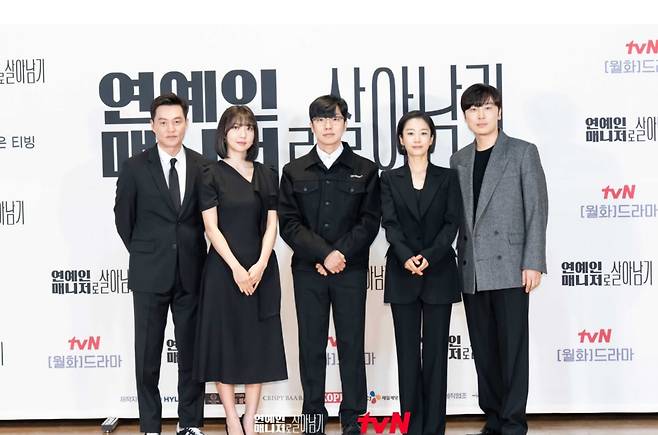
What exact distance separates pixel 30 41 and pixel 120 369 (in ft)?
6.23

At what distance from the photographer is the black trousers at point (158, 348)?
3488 mm

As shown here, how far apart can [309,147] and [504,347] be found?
152 centimetres

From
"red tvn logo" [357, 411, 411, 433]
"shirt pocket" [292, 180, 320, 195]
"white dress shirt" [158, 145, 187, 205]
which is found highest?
"white dress shirt" [158, 145, 187, 205]

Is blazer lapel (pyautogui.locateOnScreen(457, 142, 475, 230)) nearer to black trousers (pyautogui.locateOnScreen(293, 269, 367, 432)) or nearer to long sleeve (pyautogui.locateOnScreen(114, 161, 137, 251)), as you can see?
black trousers (pyautogui.locateOnScreen(293, 269, 367, 432))

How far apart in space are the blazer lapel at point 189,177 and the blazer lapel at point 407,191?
98 centimetres

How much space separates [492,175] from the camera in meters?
3.41

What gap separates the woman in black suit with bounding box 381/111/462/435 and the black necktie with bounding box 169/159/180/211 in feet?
3.20

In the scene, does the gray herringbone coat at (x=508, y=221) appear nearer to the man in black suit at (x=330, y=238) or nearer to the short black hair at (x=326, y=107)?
the man in black suit at (x=330, y=238)

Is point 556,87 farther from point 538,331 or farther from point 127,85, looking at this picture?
point 127,85

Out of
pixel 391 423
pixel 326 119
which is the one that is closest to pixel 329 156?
pixel 326 119

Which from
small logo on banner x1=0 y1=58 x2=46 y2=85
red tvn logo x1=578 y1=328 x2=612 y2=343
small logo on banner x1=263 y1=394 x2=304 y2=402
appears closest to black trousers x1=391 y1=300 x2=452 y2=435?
small logo on banner x1=263 y1=394 x2=304 y2=402

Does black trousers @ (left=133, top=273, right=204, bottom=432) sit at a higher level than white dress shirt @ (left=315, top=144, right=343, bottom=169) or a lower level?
lower

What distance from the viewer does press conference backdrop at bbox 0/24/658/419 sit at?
13.2 ft

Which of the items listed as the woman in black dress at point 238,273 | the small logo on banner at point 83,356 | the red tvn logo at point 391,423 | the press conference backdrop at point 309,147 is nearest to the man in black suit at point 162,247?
the woman in black dress at point 238,273
